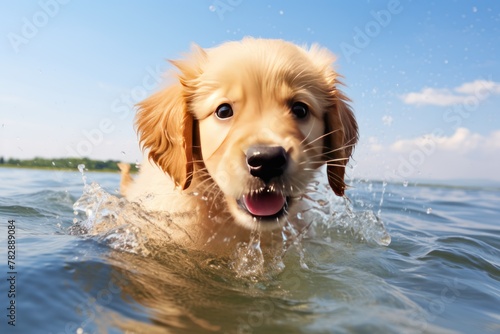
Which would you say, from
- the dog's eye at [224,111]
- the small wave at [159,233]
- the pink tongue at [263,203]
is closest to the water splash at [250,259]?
the small wave at [159,233]

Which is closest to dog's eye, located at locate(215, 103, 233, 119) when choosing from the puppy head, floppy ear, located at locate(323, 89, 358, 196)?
the puppy head

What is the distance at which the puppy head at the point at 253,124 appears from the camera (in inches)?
115

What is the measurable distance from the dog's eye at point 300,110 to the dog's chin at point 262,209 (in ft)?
1.81

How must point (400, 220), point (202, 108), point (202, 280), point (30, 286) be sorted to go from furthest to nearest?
point (400, 220)
point (202, 108)
point (202, 280)
point (30, 286)

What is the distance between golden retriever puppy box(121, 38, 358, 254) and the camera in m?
2.94

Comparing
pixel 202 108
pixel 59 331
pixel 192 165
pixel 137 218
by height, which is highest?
pixel 202 108

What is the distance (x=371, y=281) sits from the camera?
10.4 ft

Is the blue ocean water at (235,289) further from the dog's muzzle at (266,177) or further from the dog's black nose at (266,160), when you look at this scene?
the dog's black nose at (266,160)

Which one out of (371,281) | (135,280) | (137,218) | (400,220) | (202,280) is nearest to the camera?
(135,280)

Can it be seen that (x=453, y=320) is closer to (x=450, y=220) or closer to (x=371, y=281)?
(x=371, y=281)

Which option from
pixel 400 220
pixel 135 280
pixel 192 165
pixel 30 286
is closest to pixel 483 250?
pixel 400 220

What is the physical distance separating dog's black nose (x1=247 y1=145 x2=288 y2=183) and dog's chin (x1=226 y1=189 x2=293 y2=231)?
0.68 feet

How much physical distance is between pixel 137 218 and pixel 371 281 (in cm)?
173

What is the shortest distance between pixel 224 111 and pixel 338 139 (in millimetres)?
906
